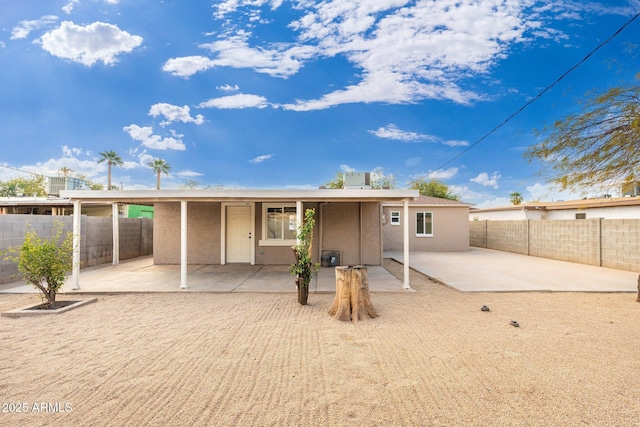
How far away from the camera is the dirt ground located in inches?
96.0

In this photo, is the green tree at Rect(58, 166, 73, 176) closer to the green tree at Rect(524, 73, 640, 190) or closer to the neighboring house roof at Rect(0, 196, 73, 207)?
the neighboring house roof at Rect(0, 196, 73, 207)

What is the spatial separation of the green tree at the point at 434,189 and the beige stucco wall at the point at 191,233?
26.4 meters

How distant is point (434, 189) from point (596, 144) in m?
28.7

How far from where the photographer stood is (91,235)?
1052 centimetres

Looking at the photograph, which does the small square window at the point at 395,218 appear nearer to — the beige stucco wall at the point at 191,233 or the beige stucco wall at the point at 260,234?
the beige stucco wall at the point at 260,234

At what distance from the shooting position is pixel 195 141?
965 inches

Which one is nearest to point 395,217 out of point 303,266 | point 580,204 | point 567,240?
point 567,240

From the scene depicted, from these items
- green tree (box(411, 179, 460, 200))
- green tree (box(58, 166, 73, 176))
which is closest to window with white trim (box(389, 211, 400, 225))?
green tree (box(411, 179, 460, 200))

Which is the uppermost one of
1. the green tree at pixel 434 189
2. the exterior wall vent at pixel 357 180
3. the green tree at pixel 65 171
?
the green tree at pixel 65 171

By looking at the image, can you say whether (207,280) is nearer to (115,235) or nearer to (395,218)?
(115,235)

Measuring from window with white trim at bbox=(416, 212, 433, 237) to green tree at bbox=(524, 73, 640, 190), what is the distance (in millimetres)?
9549

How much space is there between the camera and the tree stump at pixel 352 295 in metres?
4.97

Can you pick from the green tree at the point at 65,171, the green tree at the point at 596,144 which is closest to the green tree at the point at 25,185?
the green tree at the point at 65,171

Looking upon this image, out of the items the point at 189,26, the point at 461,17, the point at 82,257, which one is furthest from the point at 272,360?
the point at 189,26
